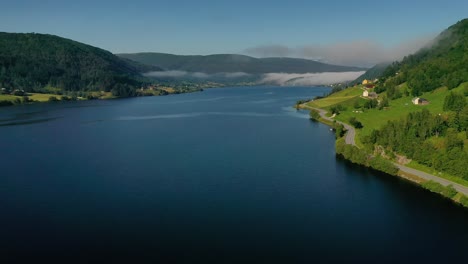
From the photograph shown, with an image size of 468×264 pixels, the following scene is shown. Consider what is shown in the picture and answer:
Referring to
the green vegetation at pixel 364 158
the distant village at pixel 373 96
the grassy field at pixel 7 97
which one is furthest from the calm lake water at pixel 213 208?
the grassy field at pixel 7 97

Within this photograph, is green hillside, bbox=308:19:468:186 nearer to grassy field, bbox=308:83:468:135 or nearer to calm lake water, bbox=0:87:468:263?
grassy field, bbox=308:83:468:135

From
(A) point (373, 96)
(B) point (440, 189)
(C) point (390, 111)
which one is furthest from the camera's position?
(A) point (373, 96)

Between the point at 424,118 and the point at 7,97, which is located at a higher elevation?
the point at 424,118

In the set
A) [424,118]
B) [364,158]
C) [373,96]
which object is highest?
[373,96]

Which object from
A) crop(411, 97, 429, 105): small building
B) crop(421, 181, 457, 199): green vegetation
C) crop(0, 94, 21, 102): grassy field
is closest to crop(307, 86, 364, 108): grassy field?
crop(411, 97, 429, 105): small building

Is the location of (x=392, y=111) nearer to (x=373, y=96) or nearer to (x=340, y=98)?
(x=373, y=96)

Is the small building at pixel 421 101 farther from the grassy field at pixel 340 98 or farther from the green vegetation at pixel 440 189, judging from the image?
the green vegetation at pixel 440 189

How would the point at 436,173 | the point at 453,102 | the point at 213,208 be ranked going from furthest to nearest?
the point at 453,102, the point at 436,173, the point at 213,208

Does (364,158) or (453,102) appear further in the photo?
(453,102)

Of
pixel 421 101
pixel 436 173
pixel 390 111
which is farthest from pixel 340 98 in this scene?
Result: pixel 436 173
